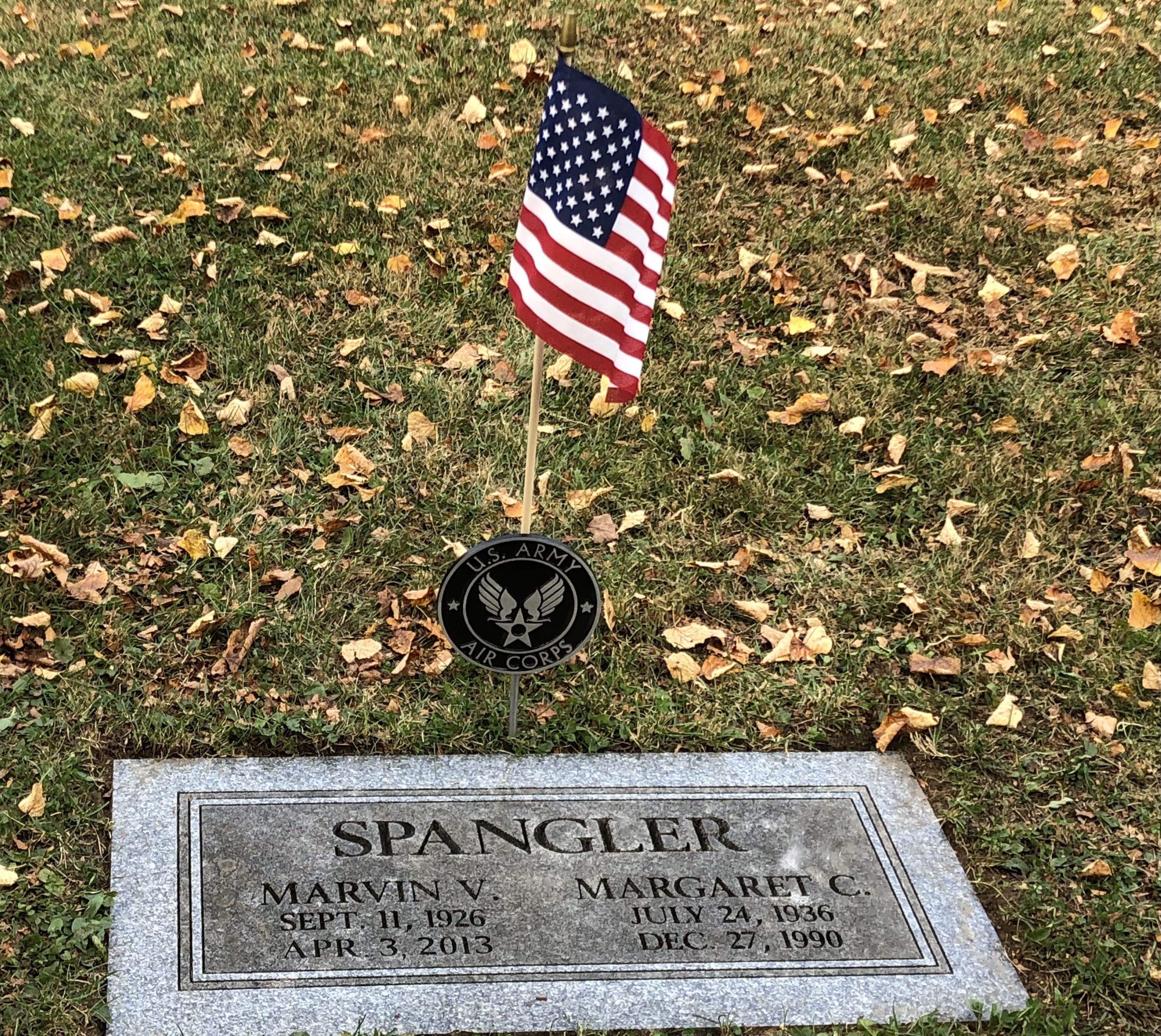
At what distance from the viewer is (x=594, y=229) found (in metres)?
2.76

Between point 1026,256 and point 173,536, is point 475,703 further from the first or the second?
point 1026,256

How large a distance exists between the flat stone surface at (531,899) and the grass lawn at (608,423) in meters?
0.11

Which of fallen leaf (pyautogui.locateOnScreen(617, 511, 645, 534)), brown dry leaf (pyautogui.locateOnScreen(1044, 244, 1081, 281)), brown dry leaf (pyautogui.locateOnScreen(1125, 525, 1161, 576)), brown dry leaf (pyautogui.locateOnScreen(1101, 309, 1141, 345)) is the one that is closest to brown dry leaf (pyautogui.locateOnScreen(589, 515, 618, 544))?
fallen leaf (pyautogui.locateOnScreen(617, 511, 645, 534))

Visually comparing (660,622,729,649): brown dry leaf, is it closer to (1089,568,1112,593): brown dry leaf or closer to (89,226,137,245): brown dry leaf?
(1089,568,1112,593): brown dry leaf

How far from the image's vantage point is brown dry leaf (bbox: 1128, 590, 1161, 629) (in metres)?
3.95

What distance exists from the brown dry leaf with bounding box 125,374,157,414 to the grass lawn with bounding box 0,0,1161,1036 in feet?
0.04

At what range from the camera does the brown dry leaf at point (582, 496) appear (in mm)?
4164

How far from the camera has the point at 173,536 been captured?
12.9 feet

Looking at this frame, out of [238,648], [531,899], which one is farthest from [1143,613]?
[238,648]

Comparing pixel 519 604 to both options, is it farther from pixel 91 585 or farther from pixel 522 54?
pixel 522 54

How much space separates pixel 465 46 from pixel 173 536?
143 inches

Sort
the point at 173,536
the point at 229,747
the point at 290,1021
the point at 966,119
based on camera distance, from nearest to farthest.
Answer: the point at 290,1021 → the point at 229,747 → the point at 173,536 → the point at 966,119

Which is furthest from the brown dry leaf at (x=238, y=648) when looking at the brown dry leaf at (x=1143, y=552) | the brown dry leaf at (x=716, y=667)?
the brown dry leaf at (x=1143, y=552)

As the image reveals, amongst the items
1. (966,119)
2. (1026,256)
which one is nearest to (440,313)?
(1026,256)
